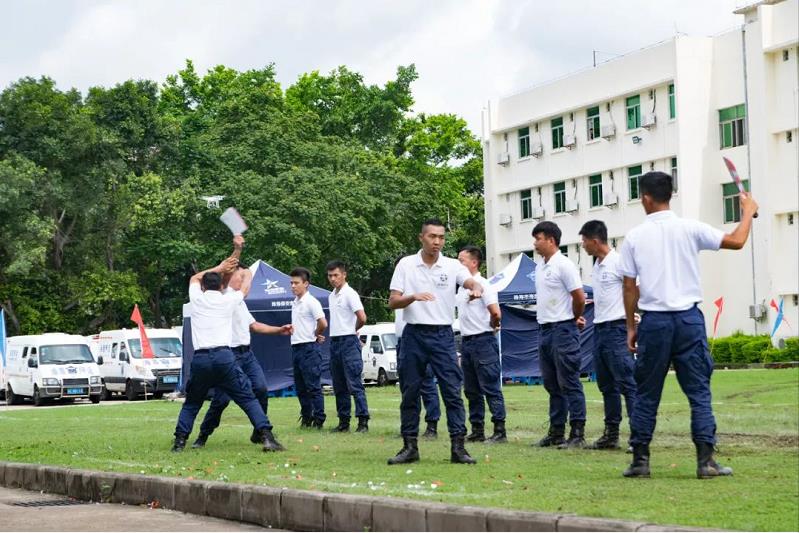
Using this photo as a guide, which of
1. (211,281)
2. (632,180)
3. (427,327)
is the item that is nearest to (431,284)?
(427,327)

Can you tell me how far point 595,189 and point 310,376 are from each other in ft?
141

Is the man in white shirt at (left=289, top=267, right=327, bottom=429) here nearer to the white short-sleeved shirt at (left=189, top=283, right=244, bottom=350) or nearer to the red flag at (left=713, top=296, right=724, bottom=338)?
the white short-sleeved shirt at (left=189, top=283, right=244, bottom=350)

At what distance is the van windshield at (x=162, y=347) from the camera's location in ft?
136

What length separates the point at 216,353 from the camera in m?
13.5

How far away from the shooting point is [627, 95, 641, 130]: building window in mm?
55469

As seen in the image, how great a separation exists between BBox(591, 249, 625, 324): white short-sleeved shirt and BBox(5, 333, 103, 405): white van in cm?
2855

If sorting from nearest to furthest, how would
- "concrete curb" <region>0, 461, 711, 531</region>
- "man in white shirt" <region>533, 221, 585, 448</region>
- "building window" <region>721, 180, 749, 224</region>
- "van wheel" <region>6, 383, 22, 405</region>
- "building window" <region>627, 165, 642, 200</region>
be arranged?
1. "concrete curb" <region>0, 461, 711, 531</region>
2. "man in white shirt" <region>533, 221, 585, 448</region>
3. "van wheel" <region>6, 383, 22, 405</region>
4. "building window" <region>721, 180, 749, 224</region>
5. "building window" <region>627, 165, 642, 200</region>

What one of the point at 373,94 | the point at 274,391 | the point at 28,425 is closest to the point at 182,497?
the point at 28,425

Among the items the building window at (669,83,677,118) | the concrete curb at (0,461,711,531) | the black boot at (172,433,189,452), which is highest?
the building window at (669,83,677,118)

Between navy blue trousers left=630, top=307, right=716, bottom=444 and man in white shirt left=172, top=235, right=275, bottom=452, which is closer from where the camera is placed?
navy blue trousers left=630, top=307, right=716, bottom=444

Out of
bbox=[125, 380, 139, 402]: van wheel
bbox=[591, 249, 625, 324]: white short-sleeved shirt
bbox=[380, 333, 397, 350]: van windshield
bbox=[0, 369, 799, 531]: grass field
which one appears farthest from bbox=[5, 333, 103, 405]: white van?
bbox=[591, 249, 625, 324]: white short-sleeved shirt

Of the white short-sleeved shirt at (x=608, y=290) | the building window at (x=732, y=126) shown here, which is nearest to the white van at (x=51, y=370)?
the building window at (x=732, y=126)

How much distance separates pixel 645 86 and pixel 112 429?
39110 millimetres

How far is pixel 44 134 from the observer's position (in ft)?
169
